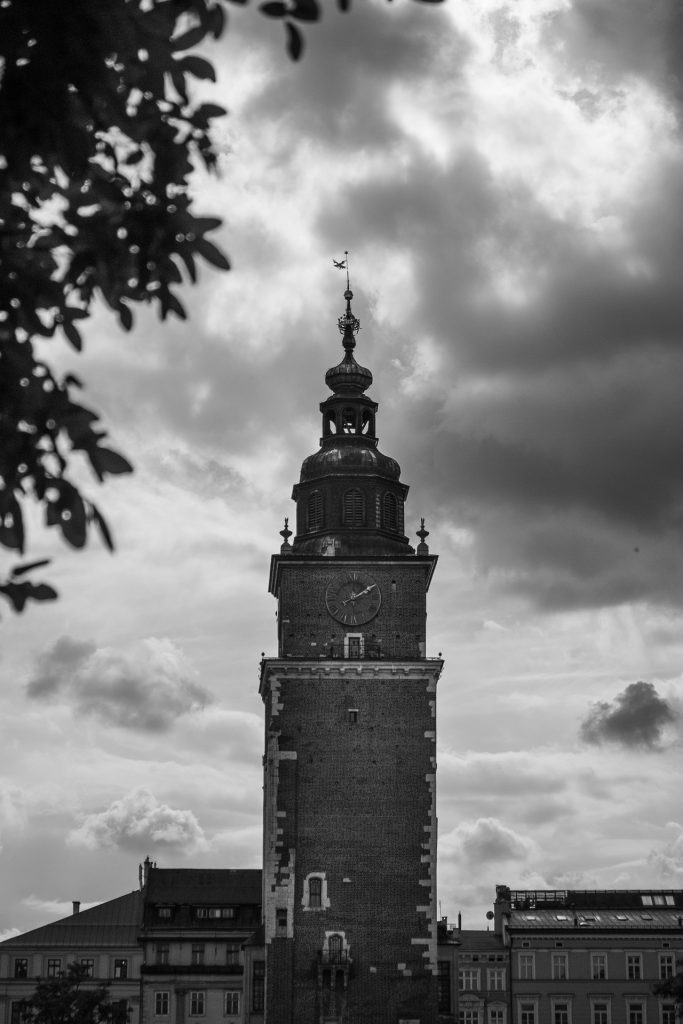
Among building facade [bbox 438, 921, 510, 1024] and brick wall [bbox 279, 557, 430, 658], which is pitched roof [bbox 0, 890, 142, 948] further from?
brick wall [bbox 279, 557, 430, 658]

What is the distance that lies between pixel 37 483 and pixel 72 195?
1.59 metres

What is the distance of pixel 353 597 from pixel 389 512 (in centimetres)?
446

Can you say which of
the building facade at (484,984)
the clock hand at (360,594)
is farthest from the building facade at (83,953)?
the clock hand at (360,594)

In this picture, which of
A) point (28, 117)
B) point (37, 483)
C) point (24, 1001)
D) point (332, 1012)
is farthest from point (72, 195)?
point (24, 1001)

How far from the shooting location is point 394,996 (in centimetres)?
6050

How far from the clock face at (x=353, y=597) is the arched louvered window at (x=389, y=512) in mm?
3005

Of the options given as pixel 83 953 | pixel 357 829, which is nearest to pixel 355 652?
pixel 357 829

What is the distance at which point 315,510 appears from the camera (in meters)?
68.6

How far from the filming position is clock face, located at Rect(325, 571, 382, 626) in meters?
65.9

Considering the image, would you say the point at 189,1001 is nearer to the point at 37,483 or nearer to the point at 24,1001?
the point at 24,1001

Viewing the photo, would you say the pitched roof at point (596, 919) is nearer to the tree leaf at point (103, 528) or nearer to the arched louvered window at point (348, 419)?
the arched louvered window at point (348, 419)

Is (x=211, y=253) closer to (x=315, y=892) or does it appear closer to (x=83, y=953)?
(x=315, y=892)

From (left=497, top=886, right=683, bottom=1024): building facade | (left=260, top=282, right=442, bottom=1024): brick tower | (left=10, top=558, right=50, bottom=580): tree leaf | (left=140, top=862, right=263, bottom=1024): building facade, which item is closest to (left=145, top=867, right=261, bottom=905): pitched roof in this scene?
(left=140, top=862, right=263, bottom=1024): building facade

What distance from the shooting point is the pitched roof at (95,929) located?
9200cm
